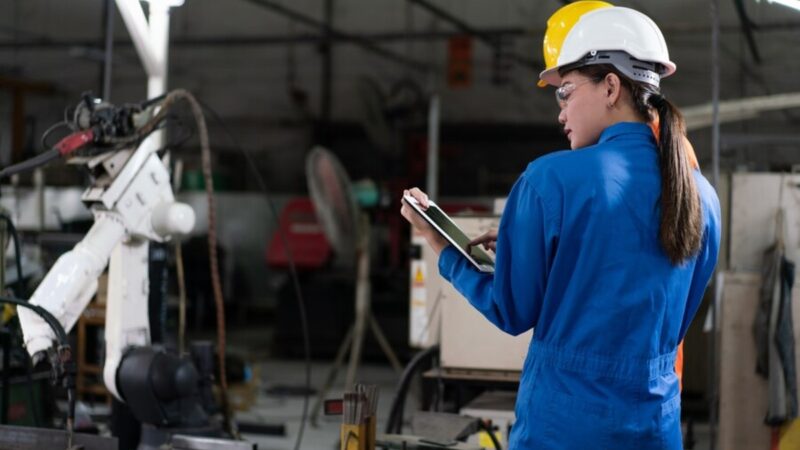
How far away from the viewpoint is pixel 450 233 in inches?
64.7

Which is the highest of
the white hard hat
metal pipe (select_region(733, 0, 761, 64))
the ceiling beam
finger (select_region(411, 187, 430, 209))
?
the ceiling beam

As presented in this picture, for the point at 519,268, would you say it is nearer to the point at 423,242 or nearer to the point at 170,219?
the point at 170,219

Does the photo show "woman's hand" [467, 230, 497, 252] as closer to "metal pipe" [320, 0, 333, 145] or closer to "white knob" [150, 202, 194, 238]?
"white knob" [150, 202, 194, 238]

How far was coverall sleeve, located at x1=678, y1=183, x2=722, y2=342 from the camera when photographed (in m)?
1.62

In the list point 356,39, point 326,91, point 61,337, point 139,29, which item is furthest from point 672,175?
point 326,91

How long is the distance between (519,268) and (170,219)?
1.63 meters

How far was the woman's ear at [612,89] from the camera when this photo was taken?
156 cm

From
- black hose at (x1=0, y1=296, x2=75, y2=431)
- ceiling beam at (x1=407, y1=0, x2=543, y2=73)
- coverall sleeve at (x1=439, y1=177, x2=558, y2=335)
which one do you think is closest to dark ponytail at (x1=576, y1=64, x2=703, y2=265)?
coverall sleeve at (x1=439, y1=177, x2=558, y2=335)

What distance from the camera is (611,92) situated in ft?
5.13

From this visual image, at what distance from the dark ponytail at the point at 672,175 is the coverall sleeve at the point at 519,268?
0.60 feet

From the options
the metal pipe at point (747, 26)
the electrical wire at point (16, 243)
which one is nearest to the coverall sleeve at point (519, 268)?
the electrical wire at point (16, 243)

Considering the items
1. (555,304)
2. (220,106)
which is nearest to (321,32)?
(220,106)

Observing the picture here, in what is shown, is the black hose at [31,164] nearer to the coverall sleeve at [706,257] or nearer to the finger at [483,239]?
the finger at [483,239]

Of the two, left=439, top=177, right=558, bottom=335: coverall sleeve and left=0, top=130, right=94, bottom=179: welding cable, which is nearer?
left=439, top=177, right=558, bottom=335: coverall sleeve
